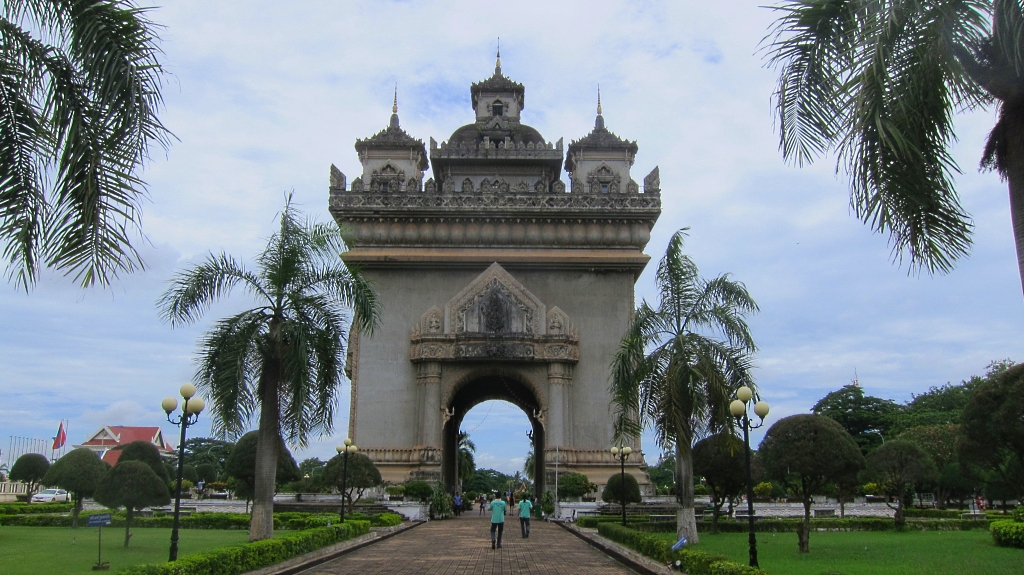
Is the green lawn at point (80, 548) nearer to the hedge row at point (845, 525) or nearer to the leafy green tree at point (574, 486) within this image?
the leafy green tree at point (574, 486)

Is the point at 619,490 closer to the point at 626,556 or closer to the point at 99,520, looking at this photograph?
the point at 626,556

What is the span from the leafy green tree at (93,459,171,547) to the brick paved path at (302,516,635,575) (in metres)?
5.05

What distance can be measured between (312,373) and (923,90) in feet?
37.4

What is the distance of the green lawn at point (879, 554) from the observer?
12.6m

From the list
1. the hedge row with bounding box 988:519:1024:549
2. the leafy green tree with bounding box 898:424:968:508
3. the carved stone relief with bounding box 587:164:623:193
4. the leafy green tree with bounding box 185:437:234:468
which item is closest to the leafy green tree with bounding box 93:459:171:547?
the hedge row with bounding box 988:519:1024:549

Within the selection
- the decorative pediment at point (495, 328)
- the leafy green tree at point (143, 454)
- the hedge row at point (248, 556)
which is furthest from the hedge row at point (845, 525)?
the leafy green tree at point (143, 454)

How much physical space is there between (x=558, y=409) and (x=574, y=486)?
11.7 feet

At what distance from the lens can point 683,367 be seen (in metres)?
16.1

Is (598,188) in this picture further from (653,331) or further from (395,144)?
(653,331)

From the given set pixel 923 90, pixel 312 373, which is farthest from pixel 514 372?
pixel 923 90

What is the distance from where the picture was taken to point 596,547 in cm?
1731

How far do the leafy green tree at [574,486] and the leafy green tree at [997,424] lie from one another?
12201mm

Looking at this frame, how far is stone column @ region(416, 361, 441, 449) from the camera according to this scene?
98.9 ft


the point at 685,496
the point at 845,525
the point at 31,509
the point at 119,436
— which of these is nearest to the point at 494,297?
the point at 845,525
